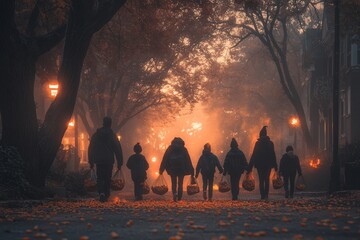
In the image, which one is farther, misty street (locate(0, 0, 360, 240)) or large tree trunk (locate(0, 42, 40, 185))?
large tree trunk (locate(0, 42, 40, 185))

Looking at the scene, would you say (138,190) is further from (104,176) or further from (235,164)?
(104,176)

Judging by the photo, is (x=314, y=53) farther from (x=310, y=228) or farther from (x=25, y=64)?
(x=310, y=228)

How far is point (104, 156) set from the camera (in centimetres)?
1966

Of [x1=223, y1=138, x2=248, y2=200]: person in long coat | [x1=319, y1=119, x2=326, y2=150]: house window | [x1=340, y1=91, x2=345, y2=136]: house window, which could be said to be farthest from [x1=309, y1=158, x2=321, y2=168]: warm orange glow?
[x1=223, y1=138, x2=248, y2=200]: person in long coat

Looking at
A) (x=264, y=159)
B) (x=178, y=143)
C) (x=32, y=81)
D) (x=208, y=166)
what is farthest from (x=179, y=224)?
(x=208, y=166)

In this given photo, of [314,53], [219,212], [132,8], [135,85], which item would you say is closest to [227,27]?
[135,85]

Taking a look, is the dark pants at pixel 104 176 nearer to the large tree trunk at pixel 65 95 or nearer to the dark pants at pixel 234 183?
the large tree trunk at pixel 65 95

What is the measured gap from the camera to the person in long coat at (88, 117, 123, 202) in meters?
19.7

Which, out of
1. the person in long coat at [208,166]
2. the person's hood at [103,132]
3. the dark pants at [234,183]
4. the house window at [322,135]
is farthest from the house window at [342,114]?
the person's hood at [103,132]

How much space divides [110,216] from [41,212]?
1.63 m

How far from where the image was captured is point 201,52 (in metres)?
46.8

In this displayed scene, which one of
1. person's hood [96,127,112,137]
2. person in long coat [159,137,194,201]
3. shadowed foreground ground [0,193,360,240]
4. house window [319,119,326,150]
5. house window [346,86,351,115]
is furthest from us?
house window [319,119,326,150]

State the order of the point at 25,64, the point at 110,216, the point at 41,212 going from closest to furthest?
the point at 110,216
the point at 41,212
the point at 25,64

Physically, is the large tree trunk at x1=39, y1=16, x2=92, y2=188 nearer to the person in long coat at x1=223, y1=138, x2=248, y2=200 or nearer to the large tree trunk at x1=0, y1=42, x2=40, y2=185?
the large tree trunk at x1=0, y1=42, x2=40, y2=185
